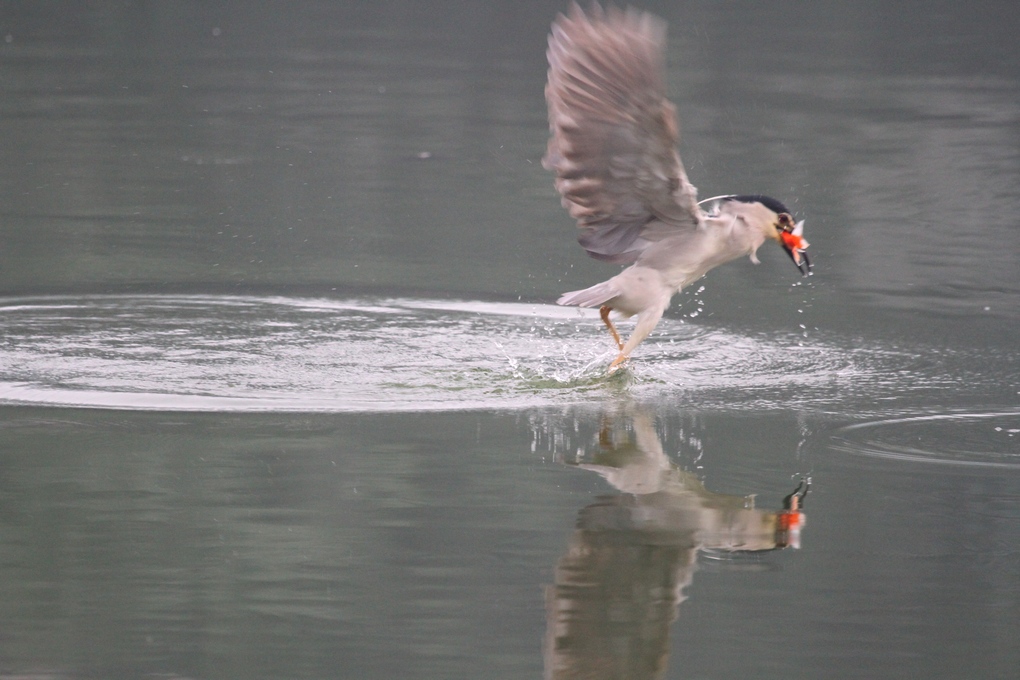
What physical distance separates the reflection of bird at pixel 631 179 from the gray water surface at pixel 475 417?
508mm

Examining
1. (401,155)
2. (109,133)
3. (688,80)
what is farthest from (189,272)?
(688,80)

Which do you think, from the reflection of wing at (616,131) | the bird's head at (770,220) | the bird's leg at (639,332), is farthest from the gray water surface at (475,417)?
the reflection of wing at (616,131)

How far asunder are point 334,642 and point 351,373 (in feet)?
11.6

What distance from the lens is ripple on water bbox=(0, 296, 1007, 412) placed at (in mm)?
8070

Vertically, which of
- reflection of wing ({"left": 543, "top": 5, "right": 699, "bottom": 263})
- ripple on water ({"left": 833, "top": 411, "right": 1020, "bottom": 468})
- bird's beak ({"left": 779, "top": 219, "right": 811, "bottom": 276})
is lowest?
ripple on water ({"left": 833, "top": 411, "right": 1020, "bottom": 468})

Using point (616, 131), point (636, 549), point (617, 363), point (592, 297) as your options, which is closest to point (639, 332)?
point (617, 363)

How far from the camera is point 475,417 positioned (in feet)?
25.4

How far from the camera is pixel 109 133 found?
55.7 ft

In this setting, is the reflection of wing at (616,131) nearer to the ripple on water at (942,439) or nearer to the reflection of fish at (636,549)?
the reflection of fish at (636,549)

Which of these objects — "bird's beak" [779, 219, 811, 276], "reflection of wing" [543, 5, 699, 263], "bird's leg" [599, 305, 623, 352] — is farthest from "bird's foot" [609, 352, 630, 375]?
"bird's beak" [779, 219, 811, 276]

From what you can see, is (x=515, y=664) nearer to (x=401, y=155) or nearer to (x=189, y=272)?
(x=189, y=272)

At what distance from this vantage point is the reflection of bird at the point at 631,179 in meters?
7.23

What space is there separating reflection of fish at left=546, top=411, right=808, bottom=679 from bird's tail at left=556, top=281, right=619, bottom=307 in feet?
3.81

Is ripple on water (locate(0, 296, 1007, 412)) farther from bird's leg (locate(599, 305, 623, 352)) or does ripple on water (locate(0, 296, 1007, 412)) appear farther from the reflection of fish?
the reflection of fish
